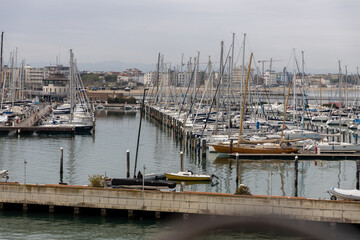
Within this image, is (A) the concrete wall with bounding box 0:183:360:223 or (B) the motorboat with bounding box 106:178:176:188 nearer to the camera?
(A) the concrete wall with bounding box 0:183:360:223

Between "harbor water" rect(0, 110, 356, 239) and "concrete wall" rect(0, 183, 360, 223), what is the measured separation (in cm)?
104

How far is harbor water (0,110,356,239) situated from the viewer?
1367 inches

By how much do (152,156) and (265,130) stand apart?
62.9ft

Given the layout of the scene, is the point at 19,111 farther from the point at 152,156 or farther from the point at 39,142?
the point at 152,156

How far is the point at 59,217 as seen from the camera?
36250mm

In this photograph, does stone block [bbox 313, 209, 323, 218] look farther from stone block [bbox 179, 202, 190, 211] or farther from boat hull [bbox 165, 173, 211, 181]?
boat hull [bbox 165, 173, 211, 181]

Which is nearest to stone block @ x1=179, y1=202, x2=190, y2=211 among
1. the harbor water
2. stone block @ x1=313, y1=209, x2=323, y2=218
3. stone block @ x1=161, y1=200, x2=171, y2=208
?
stone block @ x1=161, y1=200, x2=171, y2=208

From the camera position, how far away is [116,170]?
179ft

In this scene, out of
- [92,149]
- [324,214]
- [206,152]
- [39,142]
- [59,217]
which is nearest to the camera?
[324,214]

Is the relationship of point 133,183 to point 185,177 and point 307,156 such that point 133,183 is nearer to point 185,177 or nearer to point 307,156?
point 185,177

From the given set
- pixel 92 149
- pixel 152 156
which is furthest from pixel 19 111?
pixel 152 156

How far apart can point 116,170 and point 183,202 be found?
20.8m

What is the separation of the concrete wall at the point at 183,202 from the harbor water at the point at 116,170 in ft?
3.40

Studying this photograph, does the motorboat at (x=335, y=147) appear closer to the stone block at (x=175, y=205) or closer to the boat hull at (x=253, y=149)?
the boat hull at (x=253, y=149)
